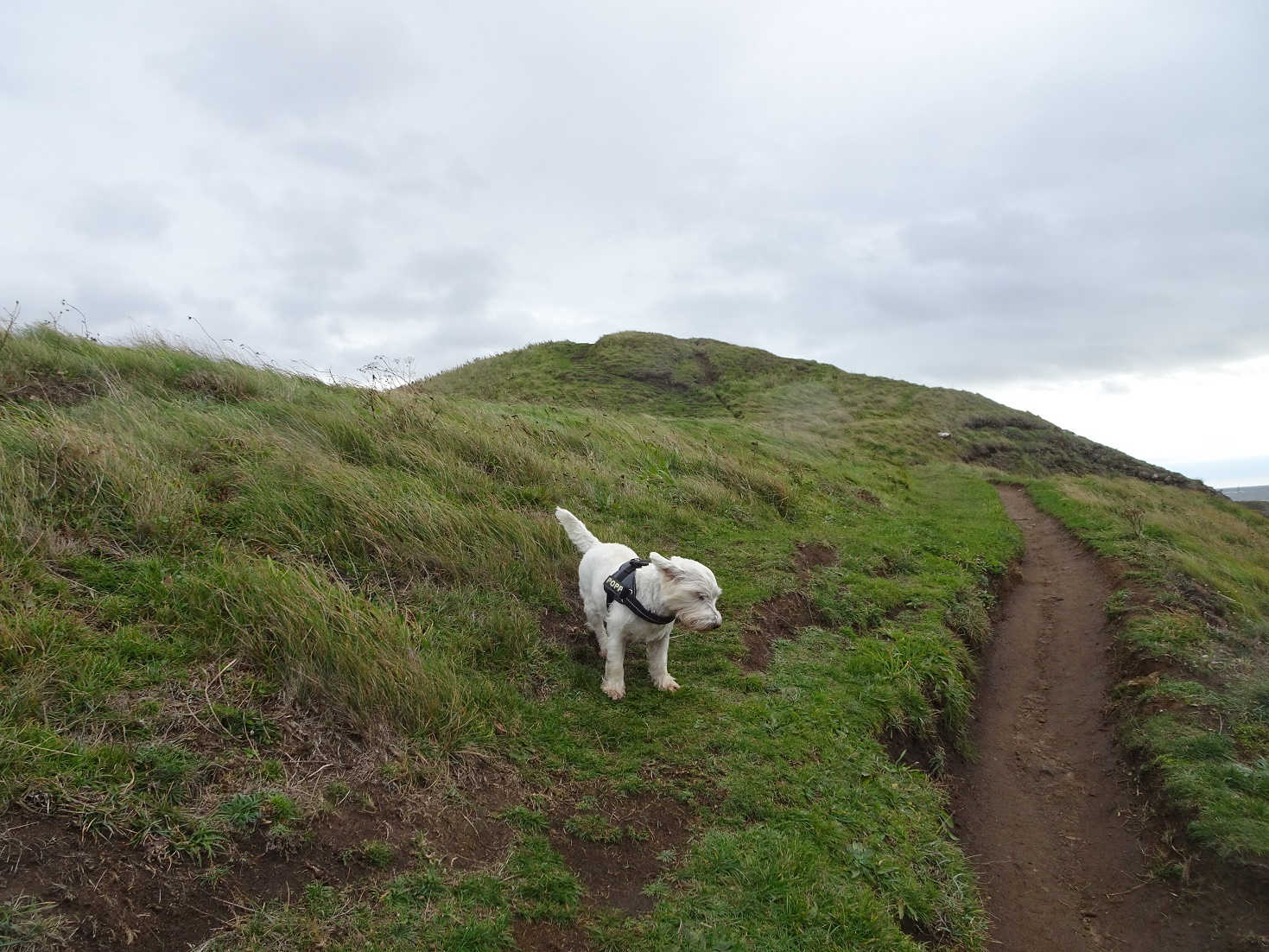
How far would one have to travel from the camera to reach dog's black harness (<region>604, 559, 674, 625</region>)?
590 cm

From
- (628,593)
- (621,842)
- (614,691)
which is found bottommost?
(621,842)

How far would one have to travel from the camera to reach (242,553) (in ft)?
18.0

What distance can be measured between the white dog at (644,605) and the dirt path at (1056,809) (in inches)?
122

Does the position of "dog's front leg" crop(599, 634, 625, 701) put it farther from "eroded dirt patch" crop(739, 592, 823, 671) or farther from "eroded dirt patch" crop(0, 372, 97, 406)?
"eroded dirt patch" crop(0, 372, 97, 406)

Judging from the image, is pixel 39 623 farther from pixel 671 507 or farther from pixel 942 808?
pixel 671 507

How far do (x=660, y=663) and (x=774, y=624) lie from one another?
245cm

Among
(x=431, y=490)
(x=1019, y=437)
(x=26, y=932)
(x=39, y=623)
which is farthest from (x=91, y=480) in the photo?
(x=1019, y=437)

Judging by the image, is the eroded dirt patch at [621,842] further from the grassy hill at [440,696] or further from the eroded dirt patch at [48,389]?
the eroded dirt patch at [48,389]

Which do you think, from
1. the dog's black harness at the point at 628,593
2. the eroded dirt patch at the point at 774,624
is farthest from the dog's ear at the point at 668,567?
the eroded dirt patch at the point at 774,624

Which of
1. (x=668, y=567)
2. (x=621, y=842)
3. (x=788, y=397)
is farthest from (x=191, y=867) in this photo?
(x=788, y=397)

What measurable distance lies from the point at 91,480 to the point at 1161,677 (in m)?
11.6

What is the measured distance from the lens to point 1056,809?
21.0 ft

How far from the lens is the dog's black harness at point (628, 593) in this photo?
590cm

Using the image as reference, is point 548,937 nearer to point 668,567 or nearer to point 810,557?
point 668,567
